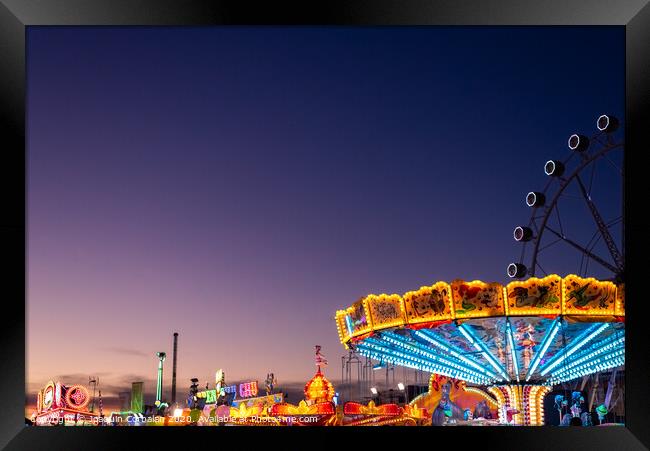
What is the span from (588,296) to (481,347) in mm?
3490

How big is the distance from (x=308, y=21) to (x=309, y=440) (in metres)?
2.64

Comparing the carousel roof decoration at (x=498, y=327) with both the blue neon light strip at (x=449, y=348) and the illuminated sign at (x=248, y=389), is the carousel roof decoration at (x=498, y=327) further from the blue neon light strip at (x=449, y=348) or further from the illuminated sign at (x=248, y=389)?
the illuminated sign at (x=248, y=389)

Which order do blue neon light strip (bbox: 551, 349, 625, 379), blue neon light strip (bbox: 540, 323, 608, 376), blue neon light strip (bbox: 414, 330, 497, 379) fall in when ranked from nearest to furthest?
1. blue neon light strip (bbox: 540, 323, 608, 376)
2. blue neon light strip (bbox: 414, 330, 497, 379)
3. blue neon light strip (bbox: 551, 349, 625, 379)

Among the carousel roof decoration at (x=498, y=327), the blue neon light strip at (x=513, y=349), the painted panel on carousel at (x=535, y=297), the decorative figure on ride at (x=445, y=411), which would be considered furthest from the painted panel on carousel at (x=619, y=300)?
the decorative figure on ride at (x=445, y=411)

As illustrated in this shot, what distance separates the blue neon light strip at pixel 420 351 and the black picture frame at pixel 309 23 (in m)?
8.82

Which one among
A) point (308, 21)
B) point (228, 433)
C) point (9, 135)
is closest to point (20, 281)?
point (9, 135)

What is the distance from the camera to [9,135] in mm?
4918

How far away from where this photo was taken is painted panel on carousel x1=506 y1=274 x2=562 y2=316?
1105 centimetres

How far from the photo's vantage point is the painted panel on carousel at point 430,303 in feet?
37.9

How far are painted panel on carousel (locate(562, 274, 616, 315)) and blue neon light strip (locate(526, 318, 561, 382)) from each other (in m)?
0.51

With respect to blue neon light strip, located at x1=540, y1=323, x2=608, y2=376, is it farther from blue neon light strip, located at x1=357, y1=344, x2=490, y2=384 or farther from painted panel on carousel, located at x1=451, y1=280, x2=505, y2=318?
painted panel on carousel, located at x1=451, y1=280, x2=505, y2=318

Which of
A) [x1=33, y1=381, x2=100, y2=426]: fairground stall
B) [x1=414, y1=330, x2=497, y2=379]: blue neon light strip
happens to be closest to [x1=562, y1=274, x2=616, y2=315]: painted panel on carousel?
[x1=414, y1=330, x2=497, y2=379]: blue neon light strip

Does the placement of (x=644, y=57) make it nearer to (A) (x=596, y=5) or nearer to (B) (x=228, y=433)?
(A) (x=596, y=5)

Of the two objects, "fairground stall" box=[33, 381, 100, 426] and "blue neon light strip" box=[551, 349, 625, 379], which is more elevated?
"blue neon light strip" box=[551, 349, 625, 379]
